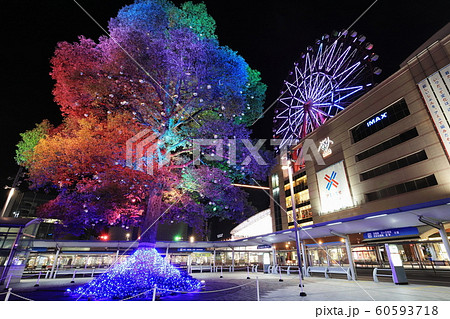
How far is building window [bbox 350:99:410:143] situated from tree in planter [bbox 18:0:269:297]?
2371cm

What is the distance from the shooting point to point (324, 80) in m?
27.6

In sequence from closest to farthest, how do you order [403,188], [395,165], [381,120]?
1. [403,188]
2. [395,165]
3. [381,120]

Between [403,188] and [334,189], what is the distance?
374 inches

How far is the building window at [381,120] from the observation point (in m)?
24.7

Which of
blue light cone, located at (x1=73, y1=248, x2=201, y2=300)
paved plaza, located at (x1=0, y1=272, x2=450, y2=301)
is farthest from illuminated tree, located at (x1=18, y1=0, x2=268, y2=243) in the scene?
paved plaza, located at (x1=0, y1=272, x2=450, y2=301)

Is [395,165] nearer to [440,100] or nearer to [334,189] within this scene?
[440,100]

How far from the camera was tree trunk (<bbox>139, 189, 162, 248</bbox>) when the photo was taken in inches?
376

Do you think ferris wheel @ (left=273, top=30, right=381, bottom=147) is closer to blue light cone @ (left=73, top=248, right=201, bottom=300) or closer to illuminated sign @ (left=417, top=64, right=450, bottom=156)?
illuminated sign @ (left=417, top=64, right=450, bottom=156)

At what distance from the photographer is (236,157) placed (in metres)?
11.5

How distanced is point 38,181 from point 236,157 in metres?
10.6

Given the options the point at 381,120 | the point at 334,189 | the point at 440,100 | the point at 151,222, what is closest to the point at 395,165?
the point at 381,120

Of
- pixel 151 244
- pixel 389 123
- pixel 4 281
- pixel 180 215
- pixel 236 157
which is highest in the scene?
pixel 389 123
